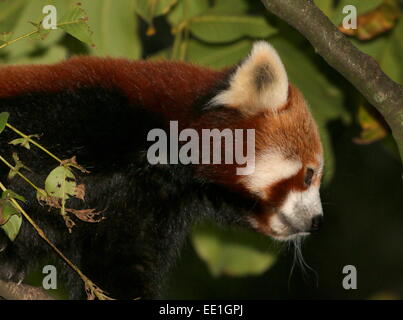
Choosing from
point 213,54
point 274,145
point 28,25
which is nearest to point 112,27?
point 28,25

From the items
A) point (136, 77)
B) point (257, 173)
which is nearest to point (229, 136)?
point (257, 173)

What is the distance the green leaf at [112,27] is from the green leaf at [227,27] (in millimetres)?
426

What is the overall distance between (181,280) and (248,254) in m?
1.94

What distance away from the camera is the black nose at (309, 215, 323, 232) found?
424 centimetres

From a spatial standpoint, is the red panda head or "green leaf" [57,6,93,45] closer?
"green leaf" [57,6,93,45]

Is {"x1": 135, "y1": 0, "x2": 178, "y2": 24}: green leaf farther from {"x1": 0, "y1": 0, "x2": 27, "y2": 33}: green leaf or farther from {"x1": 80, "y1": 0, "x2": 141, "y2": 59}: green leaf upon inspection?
{"x1": 0, "y1": 0, "x2": 27, "y2": 33}: green leaf

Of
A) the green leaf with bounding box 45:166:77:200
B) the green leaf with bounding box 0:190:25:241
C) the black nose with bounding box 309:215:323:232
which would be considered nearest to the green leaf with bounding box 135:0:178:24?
the black nose with bounding box 309:215:323:232

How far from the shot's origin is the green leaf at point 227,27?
5.11 meters

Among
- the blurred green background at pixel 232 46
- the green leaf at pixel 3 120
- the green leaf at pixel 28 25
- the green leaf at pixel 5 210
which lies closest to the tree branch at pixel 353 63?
the blurred green background at pixel 232 46

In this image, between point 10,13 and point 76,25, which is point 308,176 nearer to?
point 76,25

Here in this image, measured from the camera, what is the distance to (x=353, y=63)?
3.98m

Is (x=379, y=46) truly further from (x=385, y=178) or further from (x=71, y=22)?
(x=385, y=178)

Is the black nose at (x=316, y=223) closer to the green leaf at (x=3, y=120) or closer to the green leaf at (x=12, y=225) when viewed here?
the green leaf at (x=12, y=225)

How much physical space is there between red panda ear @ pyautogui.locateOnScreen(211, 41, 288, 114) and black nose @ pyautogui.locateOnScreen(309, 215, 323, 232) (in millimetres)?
617
